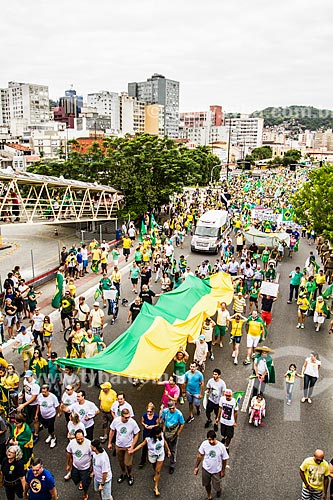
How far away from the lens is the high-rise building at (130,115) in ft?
524

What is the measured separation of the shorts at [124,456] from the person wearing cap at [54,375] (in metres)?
2.29

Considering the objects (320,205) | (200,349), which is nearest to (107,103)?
(320,205)

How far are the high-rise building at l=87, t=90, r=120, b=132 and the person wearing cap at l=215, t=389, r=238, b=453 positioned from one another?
169 meters

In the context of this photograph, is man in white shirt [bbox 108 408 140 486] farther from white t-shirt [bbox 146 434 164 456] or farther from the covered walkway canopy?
the covered walkway canopy

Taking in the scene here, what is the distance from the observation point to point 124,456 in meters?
7.19

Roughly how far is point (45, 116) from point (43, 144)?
68994 millimetres

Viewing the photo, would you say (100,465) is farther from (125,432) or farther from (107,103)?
(107,103)

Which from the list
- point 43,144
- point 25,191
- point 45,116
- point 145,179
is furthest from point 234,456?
point 45,116

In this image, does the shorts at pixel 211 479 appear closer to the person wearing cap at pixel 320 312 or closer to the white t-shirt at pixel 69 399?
the white t-shirt at pixel 69 399

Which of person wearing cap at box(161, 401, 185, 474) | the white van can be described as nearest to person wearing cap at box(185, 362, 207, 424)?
person wearing cap at box(161, 401, 185, 474)

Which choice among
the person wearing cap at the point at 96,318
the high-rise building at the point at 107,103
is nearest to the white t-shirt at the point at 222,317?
the person wearing cap at the point at 96,318

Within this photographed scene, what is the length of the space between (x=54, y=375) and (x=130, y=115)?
529ft

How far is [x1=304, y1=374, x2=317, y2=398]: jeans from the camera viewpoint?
372 inches

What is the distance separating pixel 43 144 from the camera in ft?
327
